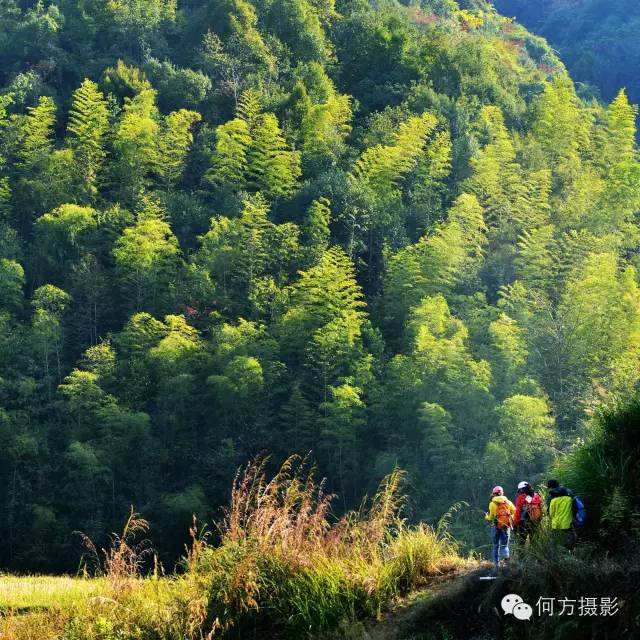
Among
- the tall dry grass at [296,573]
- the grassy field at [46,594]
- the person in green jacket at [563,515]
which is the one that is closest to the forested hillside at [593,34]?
the grassy field at [46,594]

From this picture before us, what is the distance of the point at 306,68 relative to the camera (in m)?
58.7

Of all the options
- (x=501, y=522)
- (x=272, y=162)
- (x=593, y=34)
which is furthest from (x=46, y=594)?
(x=593, y=34)

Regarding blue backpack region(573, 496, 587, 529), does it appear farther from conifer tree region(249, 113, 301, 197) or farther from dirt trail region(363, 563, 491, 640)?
conifer tree region(249, 113, 301, 197)

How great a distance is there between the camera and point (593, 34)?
107m

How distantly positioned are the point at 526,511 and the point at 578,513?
3.54 ft

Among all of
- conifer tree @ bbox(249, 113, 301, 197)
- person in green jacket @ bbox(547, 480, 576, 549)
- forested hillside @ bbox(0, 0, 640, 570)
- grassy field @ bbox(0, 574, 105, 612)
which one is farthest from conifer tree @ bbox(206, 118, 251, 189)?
person in green jacket @ bbox(547, 480, 576, 549)

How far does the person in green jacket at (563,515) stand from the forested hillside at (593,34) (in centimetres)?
8858

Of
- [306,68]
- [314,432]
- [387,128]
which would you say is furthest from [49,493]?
[306,68]

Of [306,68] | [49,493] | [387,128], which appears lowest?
[49,493]

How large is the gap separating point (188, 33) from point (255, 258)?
22.8 m

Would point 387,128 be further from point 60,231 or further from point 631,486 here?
point 631,486

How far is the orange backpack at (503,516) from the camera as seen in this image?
8.83 metres

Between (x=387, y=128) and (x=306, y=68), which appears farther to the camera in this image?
(x=306, y=68)

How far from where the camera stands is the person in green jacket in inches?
300
